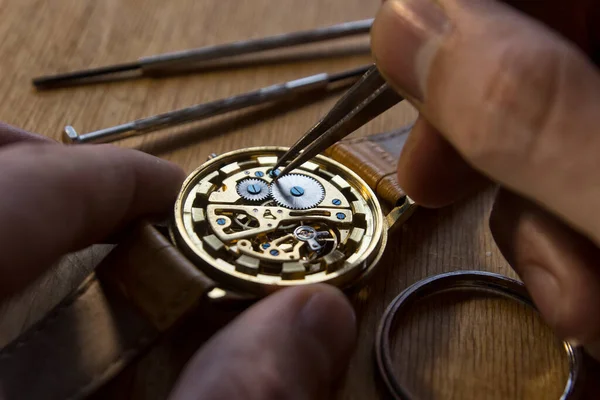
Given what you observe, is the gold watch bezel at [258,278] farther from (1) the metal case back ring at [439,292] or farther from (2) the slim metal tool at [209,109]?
(2) the slim metal tool at [209,109]

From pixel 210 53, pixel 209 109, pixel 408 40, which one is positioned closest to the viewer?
pixel 408 40

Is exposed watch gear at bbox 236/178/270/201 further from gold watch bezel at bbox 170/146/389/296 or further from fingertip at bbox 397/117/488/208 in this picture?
fingertip at bbox 397/117/488/208

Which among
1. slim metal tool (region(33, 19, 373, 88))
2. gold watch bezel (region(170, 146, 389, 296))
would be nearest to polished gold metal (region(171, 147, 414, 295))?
gold watch bezel (region(170, 146, 389, 296))

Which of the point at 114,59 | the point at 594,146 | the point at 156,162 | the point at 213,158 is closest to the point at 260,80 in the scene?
the point at 114,59

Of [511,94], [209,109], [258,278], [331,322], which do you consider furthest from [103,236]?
[511,94]

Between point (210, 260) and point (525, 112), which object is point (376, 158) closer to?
point (210, 260)

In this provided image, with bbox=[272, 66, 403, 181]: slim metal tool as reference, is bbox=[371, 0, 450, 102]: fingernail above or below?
above

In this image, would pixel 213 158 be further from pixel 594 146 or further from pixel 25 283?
pixel 594 146
